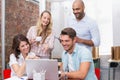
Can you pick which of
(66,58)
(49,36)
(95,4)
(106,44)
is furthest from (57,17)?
(66,58)

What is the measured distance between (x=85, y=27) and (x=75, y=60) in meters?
0.85

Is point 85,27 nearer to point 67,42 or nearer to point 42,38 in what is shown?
point 42,38

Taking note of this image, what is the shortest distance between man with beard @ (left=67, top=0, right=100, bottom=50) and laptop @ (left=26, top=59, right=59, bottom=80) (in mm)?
1124

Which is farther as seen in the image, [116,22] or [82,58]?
[116,22]

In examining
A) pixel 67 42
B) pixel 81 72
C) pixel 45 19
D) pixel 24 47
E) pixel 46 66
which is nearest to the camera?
pixel 46 66

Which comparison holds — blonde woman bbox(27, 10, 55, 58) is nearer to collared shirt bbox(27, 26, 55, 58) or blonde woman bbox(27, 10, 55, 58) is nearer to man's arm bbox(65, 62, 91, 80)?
collared shirt bbox(27, 26, 55, 58)

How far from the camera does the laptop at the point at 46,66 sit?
6.33 feet

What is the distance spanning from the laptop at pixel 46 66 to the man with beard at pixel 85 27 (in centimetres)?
112

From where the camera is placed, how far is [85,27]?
3.11 meters

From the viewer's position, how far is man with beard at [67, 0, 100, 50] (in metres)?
3.03

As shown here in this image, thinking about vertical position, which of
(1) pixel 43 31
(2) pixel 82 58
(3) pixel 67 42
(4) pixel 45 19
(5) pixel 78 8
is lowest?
(2) pixel 82 58

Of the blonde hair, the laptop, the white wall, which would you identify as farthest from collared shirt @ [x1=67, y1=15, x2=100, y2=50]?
the white wall

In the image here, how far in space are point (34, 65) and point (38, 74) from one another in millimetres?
80

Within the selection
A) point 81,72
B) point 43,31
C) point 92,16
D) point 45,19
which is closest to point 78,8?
Answer: point 45,19
